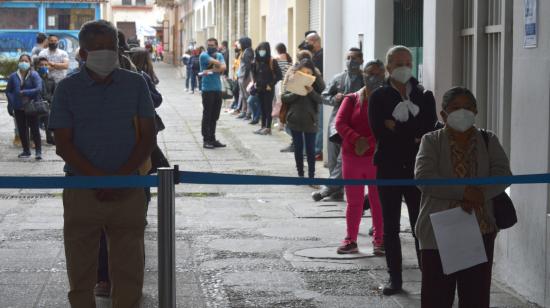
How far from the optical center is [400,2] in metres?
13.4

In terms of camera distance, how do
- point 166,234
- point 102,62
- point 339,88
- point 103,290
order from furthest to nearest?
point 339,88
point 103,290
point 102,62
point 166,234

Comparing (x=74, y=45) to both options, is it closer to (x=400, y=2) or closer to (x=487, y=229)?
(x=400, y=2)

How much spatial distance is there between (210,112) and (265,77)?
8.48 ft

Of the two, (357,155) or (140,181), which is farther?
(357,155)

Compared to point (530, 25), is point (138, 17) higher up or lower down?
higher up

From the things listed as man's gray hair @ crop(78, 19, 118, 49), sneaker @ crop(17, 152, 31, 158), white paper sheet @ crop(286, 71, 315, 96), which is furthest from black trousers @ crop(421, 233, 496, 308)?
sneaker @ crop(17, 152, 31, 158)

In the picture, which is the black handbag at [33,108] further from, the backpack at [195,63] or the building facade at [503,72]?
the backpack at [195,63]

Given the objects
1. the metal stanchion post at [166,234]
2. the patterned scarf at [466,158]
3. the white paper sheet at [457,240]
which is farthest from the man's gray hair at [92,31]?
the white paper sheet at [457,240]

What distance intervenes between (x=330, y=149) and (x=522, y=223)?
Answer: 5285mm

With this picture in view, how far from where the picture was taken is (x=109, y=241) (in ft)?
20.3

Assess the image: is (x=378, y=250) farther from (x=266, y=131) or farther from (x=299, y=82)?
(x=266, y=131)

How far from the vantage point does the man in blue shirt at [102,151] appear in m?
6.07

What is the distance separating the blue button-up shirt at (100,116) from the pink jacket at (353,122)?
11.3ft

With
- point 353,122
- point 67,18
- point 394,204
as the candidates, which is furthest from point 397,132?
point 67,18
